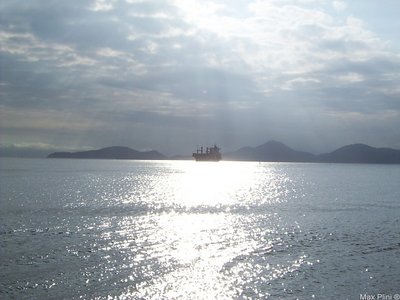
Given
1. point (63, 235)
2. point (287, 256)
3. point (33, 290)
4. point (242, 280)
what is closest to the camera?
point (33, 290)

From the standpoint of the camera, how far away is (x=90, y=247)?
3966 cm

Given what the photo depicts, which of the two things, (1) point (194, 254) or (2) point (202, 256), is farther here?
(1) point (194, 254)

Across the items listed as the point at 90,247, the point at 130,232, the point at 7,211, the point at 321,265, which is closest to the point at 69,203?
the point at 7,211

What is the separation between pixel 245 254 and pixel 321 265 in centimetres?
651

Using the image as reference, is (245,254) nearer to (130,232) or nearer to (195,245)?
Answer: (195,245)

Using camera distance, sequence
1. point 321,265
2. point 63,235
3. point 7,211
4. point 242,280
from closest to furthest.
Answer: point 242,280 < point 321,265 < point 63,235 < point 7,211

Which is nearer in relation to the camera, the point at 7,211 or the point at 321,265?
the point at 321,265

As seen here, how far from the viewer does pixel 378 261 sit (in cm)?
3644

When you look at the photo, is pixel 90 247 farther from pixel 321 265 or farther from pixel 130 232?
pixel 321 265

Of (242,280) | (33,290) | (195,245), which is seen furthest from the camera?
(195,245)

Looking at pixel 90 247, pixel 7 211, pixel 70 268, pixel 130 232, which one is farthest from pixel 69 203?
pixel 70 268

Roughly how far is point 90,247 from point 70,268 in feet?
24.1

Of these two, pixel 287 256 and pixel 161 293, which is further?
pixel 287 256

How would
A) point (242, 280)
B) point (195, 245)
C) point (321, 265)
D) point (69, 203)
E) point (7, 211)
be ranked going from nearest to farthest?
1. point (242, 280)
2. point (321, 265)
3. point (195, 245)
4. point (7, 211)
5. point (69, 203)
